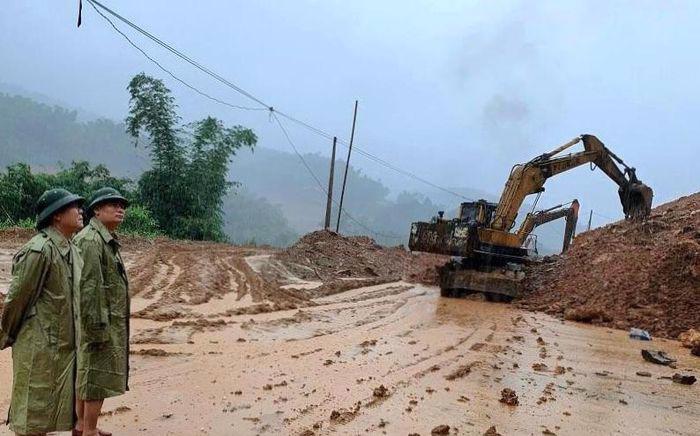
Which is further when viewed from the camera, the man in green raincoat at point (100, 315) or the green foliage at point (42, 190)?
the green foliage at point (42, 190)

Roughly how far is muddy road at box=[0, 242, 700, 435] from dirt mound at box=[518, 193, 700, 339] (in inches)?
36.1

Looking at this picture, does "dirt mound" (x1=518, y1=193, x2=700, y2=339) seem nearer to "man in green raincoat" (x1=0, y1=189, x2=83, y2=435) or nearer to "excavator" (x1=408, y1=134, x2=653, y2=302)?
"excavator" (x1=408, y1=134, x2=653, y2=302)

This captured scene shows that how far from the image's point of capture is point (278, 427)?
4305mm

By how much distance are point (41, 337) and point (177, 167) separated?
24610 millimetres

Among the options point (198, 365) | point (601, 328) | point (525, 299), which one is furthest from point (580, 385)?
point (525, 299)

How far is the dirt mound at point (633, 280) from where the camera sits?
35.4 feet

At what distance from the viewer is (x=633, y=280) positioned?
39.9 ft

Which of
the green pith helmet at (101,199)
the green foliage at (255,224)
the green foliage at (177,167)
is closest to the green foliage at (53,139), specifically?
the green foliage at (255,224)

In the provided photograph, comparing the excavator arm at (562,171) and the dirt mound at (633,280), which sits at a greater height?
the excavator arm at (562,171)

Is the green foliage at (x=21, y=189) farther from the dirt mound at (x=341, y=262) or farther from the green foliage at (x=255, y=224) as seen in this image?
the green foliage at (x=255, y=224)

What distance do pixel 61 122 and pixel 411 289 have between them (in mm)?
100902

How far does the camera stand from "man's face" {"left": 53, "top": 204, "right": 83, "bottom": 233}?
3359 millimetres

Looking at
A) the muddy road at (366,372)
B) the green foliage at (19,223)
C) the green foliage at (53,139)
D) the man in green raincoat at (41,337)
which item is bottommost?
the muddy road at (366,372)

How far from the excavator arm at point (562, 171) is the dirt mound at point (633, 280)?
656 mm
